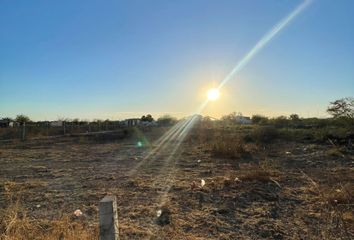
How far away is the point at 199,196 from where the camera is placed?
7781 millimetres

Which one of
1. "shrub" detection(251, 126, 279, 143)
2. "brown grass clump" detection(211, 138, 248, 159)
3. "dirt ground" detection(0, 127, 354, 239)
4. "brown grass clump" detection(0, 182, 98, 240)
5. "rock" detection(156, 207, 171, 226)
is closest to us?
"brown grass clump" detection(0, 182, 98, 240)

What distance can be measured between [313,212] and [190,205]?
2.12 m

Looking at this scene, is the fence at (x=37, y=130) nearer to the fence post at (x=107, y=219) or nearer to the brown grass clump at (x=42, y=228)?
the brown grass clump at (x=42, y=228)

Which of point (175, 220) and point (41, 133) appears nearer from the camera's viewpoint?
point (175, 220)

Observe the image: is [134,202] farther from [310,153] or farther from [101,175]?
[310,153]

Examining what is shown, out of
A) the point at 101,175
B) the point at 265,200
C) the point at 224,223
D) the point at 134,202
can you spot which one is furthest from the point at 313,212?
the point at 101,175

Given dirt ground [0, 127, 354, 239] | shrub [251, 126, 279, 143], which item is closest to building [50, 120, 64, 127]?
shrub [251, 126, 279, 143]

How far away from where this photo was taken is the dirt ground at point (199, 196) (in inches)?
227

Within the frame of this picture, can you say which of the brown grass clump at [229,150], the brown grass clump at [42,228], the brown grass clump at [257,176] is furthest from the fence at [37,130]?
the brown grass clump at [42,228]

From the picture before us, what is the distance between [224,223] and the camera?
6.09 m

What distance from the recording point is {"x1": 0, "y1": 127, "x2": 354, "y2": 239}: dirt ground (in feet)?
18.9

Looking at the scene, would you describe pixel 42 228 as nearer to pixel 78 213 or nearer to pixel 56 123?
pixel 78 213

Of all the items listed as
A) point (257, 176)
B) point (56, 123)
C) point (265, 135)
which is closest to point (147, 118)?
point (56, 123)

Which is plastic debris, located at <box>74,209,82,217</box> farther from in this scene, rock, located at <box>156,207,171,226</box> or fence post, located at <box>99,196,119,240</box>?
fence post, located at <box>99,196,119,240</box>
